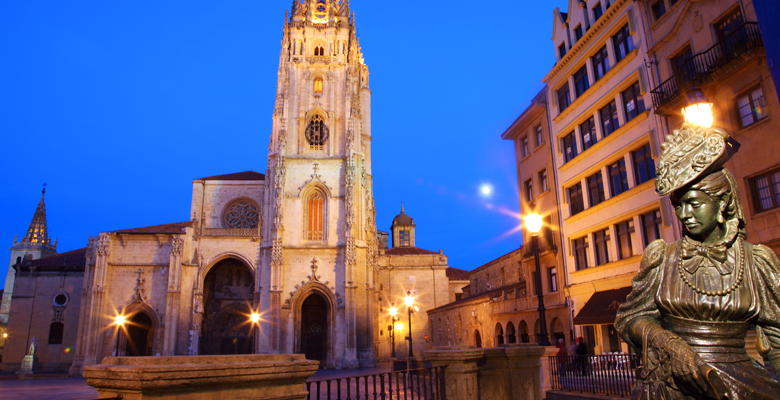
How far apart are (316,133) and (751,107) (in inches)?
1226

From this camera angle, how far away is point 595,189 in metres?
22.0

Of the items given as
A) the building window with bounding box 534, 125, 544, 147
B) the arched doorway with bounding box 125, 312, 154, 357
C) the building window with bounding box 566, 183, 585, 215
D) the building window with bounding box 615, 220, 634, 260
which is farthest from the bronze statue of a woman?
the arched doorway with bounding box 125, 312, 154, 357

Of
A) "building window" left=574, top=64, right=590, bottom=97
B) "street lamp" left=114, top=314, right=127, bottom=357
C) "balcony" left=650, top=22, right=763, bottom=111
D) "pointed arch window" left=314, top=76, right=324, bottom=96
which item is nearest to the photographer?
"balcony" left=650, top=22, right=763, bottom=111

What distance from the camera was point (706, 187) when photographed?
288 centimetres

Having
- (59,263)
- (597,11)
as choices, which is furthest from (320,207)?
(59,263)

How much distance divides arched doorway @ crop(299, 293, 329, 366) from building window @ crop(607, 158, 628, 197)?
2341cm

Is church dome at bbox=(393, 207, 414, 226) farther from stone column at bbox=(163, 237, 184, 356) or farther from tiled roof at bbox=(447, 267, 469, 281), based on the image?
stone column at bbox=(163, 237, 184, 356)

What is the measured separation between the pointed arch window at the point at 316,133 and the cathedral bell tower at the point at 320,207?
8 cm

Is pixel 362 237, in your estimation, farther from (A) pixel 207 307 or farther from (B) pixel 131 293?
(B) pixel 131 293

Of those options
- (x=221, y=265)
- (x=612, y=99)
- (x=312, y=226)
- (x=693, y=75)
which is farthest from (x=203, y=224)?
(x=693, y=75)

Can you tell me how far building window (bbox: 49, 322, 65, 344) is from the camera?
41625mm

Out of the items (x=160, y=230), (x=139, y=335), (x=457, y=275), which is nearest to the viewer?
(x=139, y=335)

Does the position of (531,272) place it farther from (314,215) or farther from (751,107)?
(314,215)

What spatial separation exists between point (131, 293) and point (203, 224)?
25.4ft
